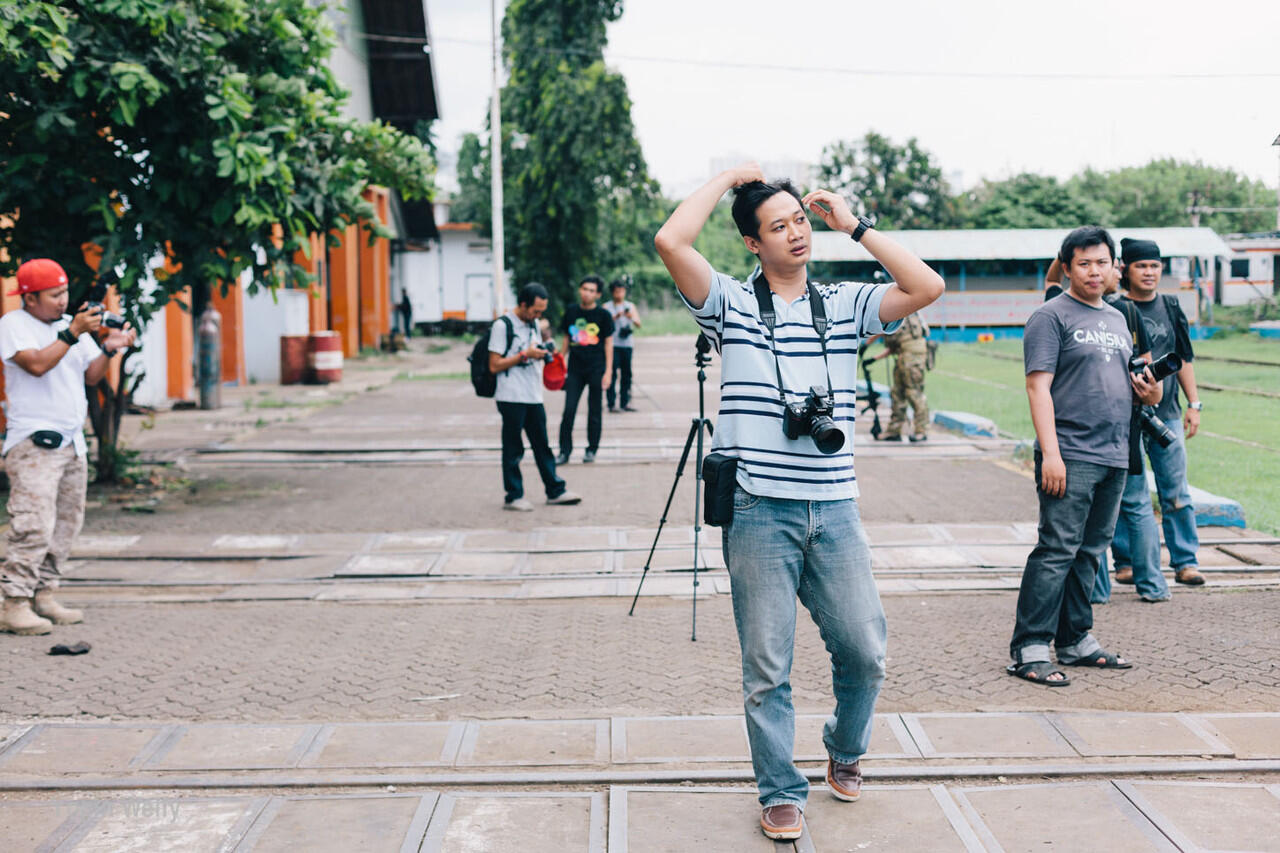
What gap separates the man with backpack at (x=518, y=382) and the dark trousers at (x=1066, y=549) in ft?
16.9

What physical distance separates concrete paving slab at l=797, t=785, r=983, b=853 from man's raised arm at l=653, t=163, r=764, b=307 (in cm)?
172

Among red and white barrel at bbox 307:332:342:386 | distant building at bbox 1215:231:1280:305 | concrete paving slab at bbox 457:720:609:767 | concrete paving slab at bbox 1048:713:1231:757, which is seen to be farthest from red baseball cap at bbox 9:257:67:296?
distant building at bbox 1215:231:1280:305

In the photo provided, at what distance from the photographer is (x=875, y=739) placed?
4.96 m

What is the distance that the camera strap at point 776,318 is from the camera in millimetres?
3988

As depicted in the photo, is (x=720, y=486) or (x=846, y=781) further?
(x=846, y=781)

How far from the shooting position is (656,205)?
116 ft

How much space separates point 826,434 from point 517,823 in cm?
163

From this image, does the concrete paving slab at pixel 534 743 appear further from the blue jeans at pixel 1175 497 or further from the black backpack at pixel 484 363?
the black backpack at pixel 484 363

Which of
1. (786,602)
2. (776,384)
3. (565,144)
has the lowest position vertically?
(786,602)

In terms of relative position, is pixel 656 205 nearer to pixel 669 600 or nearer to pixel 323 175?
pixel 323 175

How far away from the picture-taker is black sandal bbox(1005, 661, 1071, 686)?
5637 mm

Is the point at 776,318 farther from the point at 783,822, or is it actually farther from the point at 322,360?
the point at 322,360

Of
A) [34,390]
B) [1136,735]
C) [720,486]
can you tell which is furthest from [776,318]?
[34,390]

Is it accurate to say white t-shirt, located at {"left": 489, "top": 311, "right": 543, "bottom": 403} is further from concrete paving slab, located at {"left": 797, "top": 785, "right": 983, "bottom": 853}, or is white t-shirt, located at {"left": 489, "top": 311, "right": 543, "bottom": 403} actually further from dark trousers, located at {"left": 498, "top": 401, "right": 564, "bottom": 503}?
concrete paving slab, located at {"left": 797, "top": 785, "right": 983, "bottom": 853}
